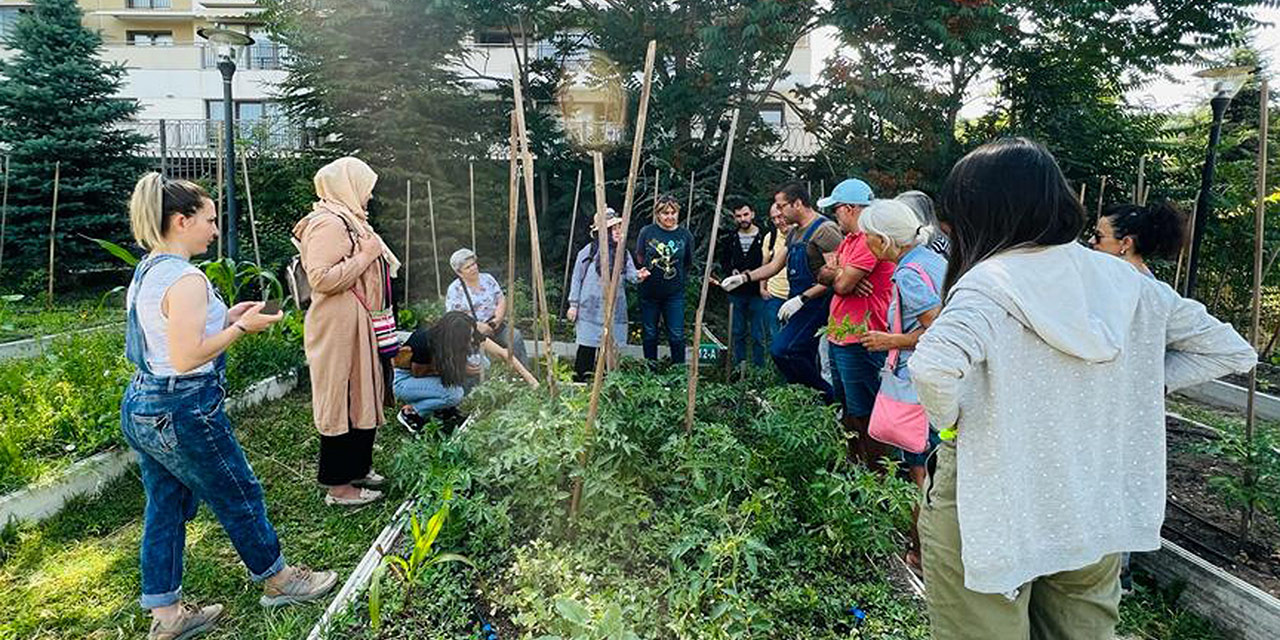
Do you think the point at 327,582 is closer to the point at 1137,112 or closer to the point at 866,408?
the point at 866,408

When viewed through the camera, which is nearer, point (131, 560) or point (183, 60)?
point (131, 560)

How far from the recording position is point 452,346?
4.04 metres

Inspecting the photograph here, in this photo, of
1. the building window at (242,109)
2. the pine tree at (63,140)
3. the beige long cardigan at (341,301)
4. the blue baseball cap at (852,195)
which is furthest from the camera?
the building window at (242,109)

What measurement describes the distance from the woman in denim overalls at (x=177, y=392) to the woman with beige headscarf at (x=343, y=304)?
66cm

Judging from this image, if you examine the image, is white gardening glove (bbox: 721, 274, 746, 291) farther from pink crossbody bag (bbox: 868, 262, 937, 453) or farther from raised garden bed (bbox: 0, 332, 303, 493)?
raised garden bed (bbox: 0, 332, 303, 493)

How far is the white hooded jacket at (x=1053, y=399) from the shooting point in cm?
127

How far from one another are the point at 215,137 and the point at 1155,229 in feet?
48.2

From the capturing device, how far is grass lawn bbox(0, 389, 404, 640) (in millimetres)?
2357

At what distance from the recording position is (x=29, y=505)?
2992 mm

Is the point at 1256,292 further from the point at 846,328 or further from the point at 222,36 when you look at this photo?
the point at 222,36

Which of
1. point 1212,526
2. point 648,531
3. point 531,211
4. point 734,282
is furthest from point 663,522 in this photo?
point 734,282

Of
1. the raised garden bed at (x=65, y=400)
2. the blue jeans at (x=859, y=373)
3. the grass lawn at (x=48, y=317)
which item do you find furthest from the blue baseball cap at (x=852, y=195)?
the grass lawn at (x=48, y=317)

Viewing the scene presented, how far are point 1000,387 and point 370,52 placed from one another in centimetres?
1016

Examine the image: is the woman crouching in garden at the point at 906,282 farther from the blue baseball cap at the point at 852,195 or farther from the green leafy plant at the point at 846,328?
the blue baseball cap at the point at 852,195
